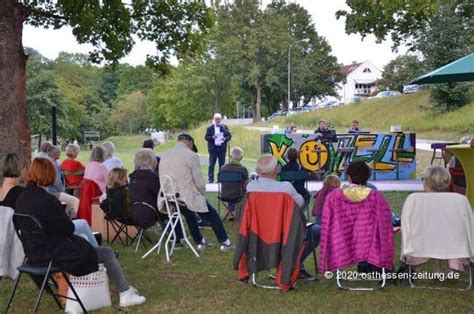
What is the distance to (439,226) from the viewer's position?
4.97 metres

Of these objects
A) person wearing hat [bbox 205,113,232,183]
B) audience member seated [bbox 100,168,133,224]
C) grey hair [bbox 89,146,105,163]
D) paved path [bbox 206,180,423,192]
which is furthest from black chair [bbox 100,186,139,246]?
person wearing hat [bbox 205,113,232,183]

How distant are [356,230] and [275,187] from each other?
75 cm

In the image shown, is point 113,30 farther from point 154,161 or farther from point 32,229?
point 32,229

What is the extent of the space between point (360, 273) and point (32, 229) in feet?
9.21

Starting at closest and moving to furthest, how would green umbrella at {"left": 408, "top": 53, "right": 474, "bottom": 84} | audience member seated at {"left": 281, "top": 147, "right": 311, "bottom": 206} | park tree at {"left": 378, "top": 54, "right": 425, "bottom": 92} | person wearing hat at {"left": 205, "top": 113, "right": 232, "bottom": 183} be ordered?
1. green umbrella at {"left": 408, "top": 53, "right": 474, "bottom": 84}
2. audience member seated at {"left": 281, "top": 147, "right": 311, "bottom": 206}
3. person wearing hat at {"left": 205, "top": 113, "right": 232, "bottom": 183}
4. park tree at {"left": 378, "top": 54, "right": 425, "bottom": 92}

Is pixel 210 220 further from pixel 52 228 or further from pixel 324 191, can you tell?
pixel 52 228

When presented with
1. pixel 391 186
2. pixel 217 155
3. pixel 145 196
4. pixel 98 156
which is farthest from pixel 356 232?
pixel 217 155

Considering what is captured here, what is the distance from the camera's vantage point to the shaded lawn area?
15.8ft

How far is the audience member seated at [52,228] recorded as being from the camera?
438 cm

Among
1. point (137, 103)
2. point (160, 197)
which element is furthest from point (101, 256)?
point (137, 103)

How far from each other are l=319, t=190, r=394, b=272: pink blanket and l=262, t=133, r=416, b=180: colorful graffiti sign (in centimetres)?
1004

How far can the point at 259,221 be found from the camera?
523cm

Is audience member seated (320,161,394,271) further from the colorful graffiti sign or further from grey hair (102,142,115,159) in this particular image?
the colorful graffiti sign

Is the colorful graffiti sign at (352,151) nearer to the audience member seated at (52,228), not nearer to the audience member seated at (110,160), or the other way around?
the audience member seated at (110,160)
